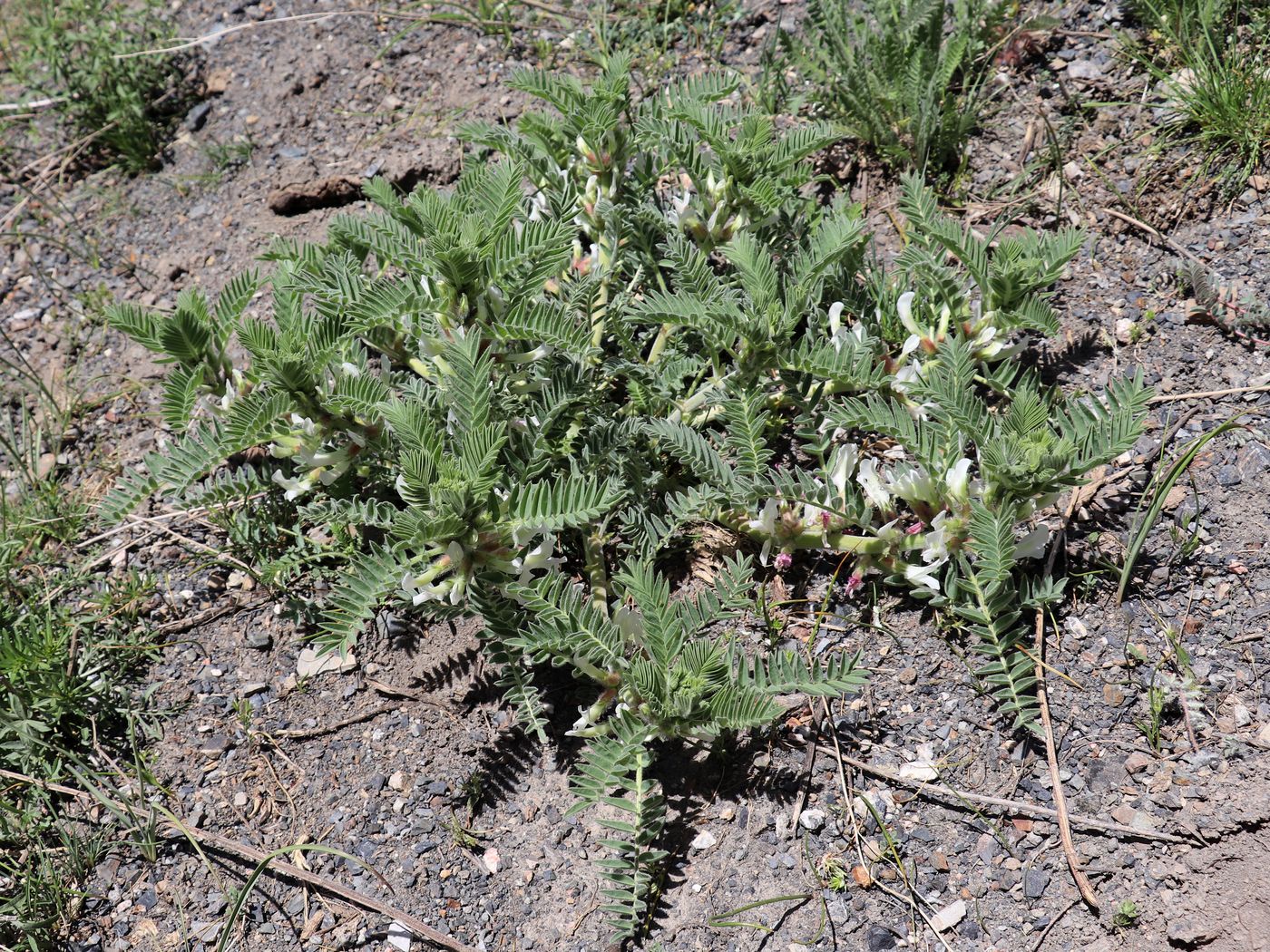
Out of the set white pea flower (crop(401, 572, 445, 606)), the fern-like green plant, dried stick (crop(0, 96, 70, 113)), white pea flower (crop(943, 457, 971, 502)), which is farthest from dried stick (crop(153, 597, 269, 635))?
Answer: dried stick (crop(0, 96, 70, 113))

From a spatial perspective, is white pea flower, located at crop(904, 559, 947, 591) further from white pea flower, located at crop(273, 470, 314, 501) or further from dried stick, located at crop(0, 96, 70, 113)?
dried stick, located at crop(0, 96, 70, 113)

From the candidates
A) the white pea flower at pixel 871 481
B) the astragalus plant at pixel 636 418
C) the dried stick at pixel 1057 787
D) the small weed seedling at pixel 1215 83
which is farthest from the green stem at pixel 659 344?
the small weed seedling at pixel 1215 83

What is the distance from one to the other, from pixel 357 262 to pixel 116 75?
85.6 inches

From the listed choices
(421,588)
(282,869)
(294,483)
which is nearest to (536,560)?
(421,588)

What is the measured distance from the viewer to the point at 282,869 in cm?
236

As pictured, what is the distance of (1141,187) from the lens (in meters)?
3.11

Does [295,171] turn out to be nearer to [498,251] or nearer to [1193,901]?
[498,251]

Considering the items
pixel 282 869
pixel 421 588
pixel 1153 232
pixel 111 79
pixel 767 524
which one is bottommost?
pixel 282 869

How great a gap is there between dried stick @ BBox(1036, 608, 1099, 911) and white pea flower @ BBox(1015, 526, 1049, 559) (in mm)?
177

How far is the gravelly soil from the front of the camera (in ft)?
6.95

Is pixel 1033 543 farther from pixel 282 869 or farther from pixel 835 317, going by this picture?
pixel 282 869

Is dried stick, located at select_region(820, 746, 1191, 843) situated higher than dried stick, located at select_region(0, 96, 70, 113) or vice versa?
dried stick, located at select_region(0, 96, 70, 113)

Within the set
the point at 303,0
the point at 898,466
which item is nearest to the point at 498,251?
the point at 898,466

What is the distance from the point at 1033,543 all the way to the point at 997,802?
0.56m
